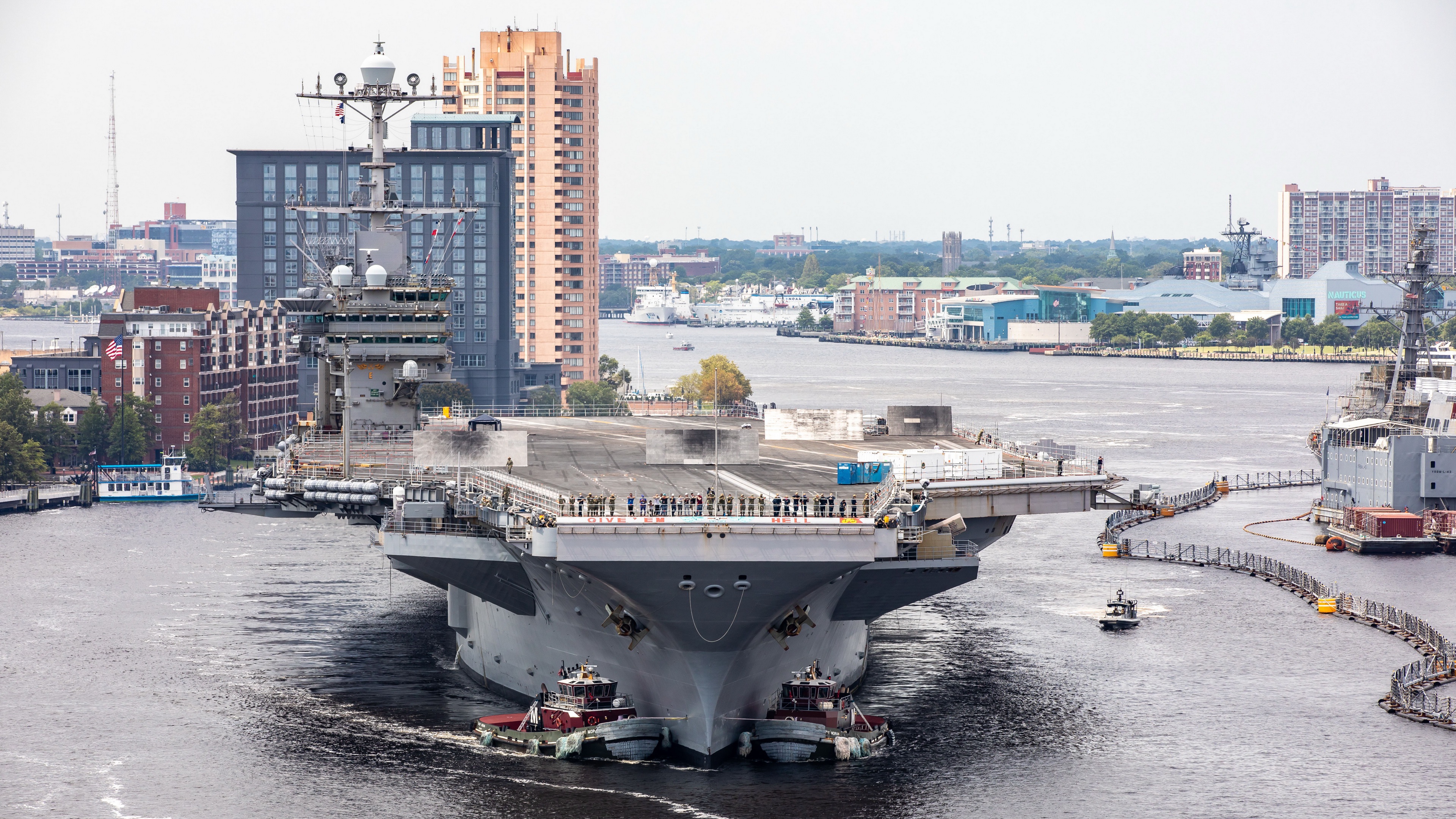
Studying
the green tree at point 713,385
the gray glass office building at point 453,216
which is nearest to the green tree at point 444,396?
the gray glass office building at point 453,216

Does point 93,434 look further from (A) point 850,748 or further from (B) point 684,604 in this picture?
(B) point 684,604

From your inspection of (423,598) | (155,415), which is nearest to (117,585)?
(423,598)

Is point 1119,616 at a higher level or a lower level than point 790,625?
A: lower

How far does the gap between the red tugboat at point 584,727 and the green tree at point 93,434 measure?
66.0 m

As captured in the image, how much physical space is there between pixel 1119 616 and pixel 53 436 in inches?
2657

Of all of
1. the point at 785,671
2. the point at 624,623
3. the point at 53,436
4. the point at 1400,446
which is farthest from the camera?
the point at 53,436

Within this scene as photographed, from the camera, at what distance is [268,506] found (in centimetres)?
5578

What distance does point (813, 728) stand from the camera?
4088cm

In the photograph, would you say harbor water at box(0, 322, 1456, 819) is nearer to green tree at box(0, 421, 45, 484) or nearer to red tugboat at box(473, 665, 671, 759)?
red tugboat at box(473, 665, 671, 759)

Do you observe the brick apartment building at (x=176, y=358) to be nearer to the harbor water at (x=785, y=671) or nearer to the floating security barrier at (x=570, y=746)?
the harbor water at (x=785, y=671)

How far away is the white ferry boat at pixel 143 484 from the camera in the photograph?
9362 cm

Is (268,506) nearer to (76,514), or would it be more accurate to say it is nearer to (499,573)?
(499,573)

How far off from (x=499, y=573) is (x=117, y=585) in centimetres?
2804

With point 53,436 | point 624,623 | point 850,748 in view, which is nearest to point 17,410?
point 53,436
